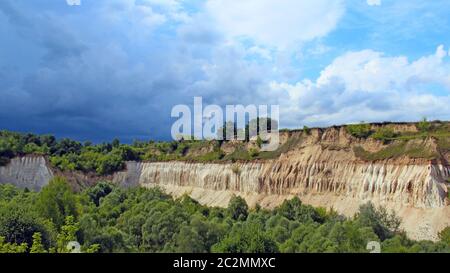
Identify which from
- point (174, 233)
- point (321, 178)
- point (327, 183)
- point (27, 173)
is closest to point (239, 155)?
point (321, 178)

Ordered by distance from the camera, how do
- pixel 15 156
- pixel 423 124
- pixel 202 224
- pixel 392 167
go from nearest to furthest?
1. pixel 202 224
2. pixel 392 167
3. pixel 423 124
4. pixel 15 156

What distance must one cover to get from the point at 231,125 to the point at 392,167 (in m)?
50.2

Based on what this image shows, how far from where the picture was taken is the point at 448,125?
53.8 meters

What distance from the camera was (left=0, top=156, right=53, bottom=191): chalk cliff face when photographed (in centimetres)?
8181

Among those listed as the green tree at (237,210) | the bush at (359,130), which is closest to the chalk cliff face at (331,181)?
the bush at (359,130)

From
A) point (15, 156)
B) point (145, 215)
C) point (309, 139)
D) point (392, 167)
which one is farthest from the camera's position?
point (15, 156)

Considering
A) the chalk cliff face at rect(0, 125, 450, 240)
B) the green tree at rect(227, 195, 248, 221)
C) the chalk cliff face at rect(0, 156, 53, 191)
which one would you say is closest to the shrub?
the chalk cliff face at rect(0, 125, 450, 240)

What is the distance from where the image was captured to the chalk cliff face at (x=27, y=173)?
81.8m

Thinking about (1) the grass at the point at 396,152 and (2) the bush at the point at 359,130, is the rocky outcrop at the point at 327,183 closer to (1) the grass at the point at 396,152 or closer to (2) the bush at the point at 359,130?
(1) the grass at the point at 396,152

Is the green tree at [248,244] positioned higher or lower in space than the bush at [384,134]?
lower

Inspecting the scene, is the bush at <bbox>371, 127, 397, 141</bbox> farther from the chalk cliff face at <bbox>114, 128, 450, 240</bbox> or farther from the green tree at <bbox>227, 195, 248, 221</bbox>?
the green tree at <bbox>227, 195, 248, 221</bbox>

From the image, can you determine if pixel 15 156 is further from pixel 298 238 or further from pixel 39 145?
pixel 298 238
